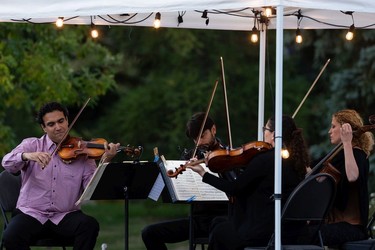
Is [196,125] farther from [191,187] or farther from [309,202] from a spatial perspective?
[309,202]

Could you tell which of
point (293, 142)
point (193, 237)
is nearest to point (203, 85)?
point (193, 237)

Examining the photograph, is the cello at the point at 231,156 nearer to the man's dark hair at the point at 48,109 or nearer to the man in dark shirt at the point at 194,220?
the man in dark shirt at the point at 194,220

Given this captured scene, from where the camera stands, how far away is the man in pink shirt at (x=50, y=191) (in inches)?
296

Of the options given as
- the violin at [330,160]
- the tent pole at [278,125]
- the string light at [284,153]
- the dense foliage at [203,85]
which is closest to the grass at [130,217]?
the dense foliage at [203,85]

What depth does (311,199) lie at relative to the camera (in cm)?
677

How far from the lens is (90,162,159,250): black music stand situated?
728cm

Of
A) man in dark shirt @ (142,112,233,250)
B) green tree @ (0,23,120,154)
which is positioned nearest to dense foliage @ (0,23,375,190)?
green tree @ (0,23,120,154)

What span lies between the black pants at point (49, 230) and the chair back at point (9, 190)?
36cm

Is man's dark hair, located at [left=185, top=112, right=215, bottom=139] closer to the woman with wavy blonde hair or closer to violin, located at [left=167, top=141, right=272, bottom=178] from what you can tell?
the woman with wavy blonde hair

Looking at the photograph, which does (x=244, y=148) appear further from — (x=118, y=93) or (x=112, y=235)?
(x=118, y=93)

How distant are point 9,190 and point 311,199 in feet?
8.02

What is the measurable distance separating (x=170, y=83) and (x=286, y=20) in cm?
1157

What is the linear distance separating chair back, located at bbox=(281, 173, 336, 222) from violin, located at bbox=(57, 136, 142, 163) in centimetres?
131

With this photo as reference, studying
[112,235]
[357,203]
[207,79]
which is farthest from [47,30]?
[207,79]
